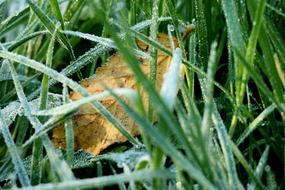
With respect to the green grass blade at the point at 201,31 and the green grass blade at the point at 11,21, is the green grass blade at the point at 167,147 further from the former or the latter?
the green grass blade at the point at 11,21

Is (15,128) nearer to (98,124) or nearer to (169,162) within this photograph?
(98,124)

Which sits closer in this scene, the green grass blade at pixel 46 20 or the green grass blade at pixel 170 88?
the green grass blade at pixel 170 88

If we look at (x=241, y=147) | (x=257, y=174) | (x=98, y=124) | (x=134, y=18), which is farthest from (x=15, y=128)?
(x=257, y=174)

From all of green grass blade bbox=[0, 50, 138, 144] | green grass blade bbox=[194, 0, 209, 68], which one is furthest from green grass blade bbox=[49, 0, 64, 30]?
green grass blade bbox=[194, 0, 209, 68]

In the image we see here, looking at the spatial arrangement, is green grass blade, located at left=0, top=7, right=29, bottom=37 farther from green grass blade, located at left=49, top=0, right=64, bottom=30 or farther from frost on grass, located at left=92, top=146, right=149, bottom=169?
frost on grass, located at left=92, top=146, right=149, bottom=169

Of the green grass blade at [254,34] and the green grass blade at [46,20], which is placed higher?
the green grass blade at [46,20]

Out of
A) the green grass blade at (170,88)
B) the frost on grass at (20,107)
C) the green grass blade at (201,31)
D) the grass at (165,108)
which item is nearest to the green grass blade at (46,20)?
the grass at (165,108)
